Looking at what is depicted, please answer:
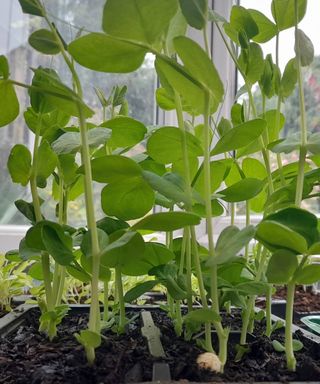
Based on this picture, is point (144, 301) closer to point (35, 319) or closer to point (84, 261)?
point (35, 319)

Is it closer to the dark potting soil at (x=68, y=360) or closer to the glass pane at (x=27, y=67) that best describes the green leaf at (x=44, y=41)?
the dark potting soil at (x=68, y=360)

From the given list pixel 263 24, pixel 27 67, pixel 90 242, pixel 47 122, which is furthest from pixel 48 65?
pixel 90 242

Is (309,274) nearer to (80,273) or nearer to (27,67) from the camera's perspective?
(80,273)

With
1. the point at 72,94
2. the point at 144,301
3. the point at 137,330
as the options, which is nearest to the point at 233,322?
the point at 137,330

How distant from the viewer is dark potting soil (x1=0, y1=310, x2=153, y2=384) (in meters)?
0.41

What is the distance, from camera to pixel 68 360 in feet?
1.47

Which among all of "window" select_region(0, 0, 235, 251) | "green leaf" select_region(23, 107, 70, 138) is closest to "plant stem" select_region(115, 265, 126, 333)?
"green leaf" select_region(23, 107, 70, 138)

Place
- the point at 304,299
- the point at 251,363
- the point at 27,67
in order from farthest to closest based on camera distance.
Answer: the point at 27,67
the point at 304,299
the point at 251,363

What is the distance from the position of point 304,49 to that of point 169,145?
0.19 meters

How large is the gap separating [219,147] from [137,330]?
31 cm

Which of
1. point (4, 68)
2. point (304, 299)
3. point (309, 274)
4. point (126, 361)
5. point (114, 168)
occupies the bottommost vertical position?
point (304, 299)

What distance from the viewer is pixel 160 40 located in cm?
45

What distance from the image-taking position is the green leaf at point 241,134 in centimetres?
45

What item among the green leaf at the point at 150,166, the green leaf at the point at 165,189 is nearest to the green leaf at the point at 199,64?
the green leaf at the point at 165,189
